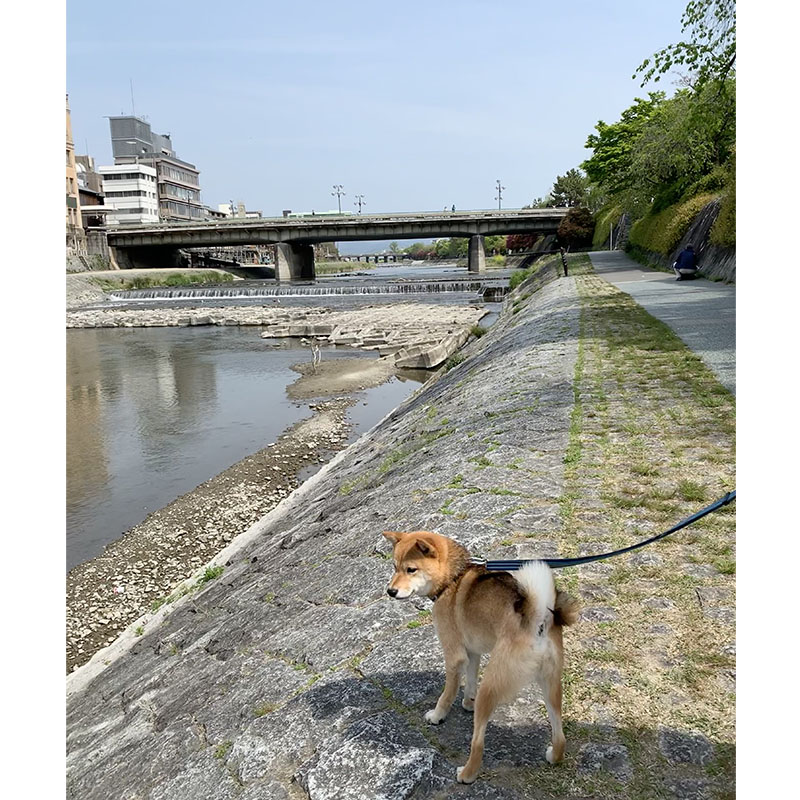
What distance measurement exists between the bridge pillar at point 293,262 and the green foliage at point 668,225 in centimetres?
4478

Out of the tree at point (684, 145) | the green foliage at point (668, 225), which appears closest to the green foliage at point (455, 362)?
the tree at point (684, 145)

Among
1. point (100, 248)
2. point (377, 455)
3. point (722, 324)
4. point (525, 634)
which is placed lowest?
point (377, 455)

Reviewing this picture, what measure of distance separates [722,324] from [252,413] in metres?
12.1

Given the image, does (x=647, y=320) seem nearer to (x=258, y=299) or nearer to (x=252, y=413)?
(x=252, y=413)

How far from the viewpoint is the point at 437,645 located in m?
3.79

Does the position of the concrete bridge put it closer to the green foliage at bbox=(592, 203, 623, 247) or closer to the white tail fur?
the green foliage at bbox=(592, 203, 623, 247)

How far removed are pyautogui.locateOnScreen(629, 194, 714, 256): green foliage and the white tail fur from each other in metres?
28.6

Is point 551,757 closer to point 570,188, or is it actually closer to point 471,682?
point 471,682

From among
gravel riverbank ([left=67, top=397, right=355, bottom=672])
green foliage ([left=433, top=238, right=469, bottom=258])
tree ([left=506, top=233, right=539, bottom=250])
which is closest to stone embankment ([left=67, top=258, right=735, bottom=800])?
gravel riverbank ([left=67, top=397, right=355, bottom=672])

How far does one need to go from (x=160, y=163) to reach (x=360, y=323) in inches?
3744

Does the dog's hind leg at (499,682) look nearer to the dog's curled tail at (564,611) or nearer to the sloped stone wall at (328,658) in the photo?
the dog's curled tail at (564,611)

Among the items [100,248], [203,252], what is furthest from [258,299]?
[203,252]

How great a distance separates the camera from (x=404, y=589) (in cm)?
296

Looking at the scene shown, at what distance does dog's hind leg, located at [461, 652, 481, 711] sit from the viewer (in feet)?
10.2
